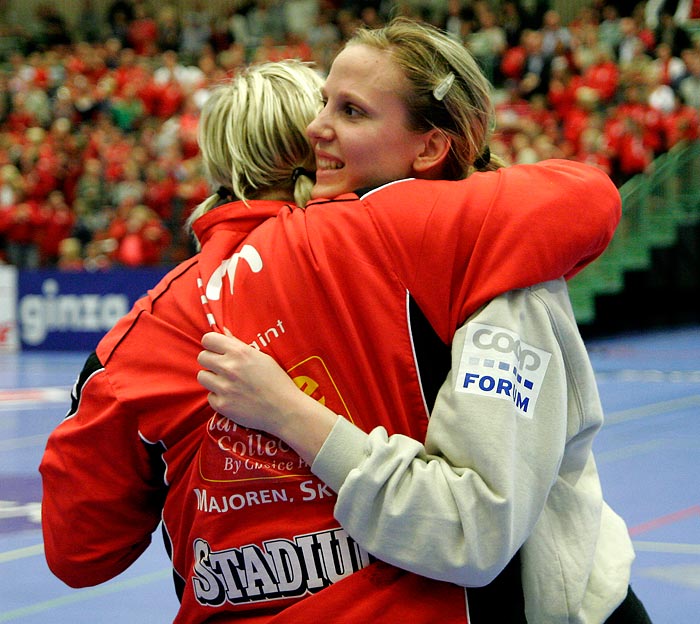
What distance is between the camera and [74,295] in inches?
567

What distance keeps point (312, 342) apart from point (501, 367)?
0.27 metres

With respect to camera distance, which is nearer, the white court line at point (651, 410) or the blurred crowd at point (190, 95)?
the white court line at point (651, 410)

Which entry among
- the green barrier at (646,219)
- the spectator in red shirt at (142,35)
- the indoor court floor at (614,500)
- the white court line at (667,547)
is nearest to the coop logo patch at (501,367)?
the indoor court floor at (614,500)

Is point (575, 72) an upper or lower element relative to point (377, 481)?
lower

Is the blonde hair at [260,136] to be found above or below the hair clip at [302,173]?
above

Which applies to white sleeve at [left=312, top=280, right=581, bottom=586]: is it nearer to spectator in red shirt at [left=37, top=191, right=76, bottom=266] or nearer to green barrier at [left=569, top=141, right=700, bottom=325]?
green barrier at [left=569, top=141, right=700, bottom=325]

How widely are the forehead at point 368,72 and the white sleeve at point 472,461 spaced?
399 millimetres

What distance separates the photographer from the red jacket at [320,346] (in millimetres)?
1543

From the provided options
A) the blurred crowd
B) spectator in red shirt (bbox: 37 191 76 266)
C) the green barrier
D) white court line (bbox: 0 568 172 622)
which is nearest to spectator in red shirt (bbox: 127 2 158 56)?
the blurred crowd

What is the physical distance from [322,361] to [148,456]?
0.34 meters

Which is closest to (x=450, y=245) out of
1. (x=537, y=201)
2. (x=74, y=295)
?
(x=537, y=201)

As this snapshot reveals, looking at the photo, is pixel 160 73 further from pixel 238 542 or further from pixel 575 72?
pixel 238 542

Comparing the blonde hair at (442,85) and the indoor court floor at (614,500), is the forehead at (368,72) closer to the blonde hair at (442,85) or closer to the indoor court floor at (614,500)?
the blonde hair at (442,85)

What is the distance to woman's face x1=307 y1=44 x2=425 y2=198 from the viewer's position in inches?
67.7
